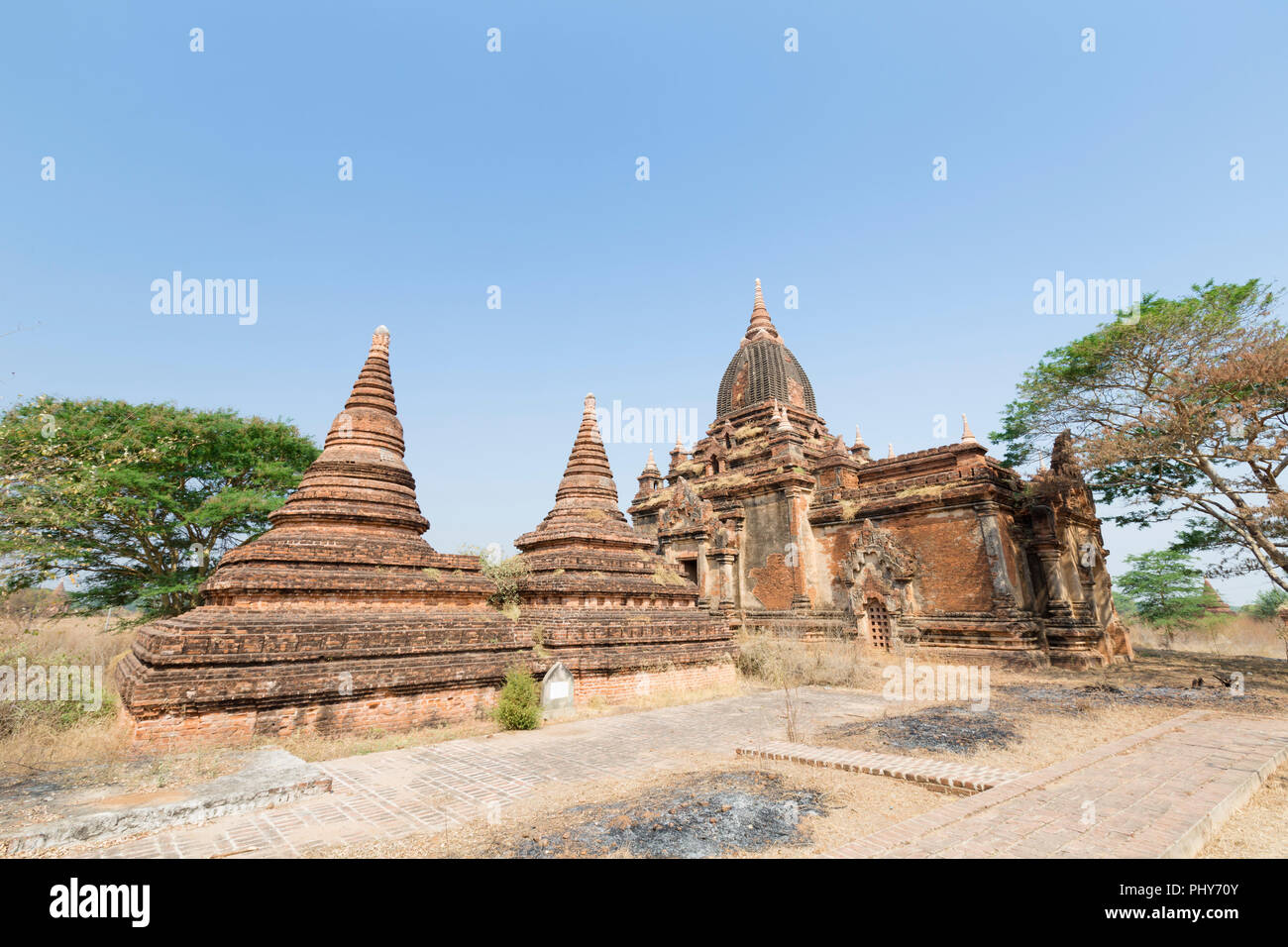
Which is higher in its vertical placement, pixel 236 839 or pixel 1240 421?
pixel 1240 421

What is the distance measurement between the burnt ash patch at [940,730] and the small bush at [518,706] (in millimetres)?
4554

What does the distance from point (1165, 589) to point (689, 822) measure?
147 feet

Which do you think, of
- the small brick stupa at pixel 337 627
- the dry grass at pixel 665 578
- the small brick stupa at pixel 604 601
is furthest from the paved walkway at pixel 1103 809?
the dry grass at pixel 665 578

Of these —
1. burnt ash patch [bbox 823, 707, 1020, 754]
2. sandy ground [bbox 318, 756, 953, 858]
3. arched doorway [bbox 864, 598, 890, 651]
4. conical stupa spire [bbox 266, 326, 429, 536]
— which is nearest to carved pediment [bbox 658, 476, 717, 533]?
arched doorway [bbox 864, 598, 890, 651]

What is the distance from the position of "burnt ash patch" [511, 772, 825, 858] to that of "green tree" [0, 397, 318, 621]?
15.4 metres

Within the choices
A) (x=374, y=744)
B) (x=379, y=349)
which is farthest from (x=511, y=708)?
(x=379, y=349)

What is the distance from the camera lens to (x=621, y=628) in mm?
13023

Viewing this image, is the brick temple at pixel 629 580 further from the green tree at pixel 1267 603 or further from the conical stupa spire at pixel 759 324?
the green tree at pixel 1267 603

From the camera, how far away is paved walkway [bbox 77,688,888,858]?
4750 millimetres

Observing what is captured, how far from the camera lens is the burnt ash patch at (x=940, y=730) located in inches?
313

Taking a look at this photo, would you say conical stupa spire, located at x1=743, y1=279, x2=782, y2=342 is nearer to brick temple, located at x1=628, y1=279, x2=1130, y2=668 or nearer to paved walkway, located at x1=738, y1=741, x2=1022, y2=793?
brick temple, located at x1=628, y1=279, x2=1130, y2=668

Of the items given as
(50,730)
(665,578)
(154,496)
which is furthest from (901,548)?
(154,496)
